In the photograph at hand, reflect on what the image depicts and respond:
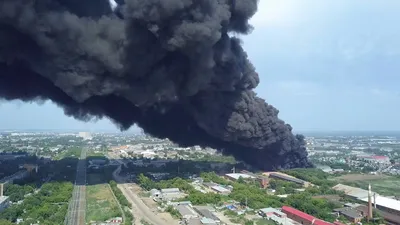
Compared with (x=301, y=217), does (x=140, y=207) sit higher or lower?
lower

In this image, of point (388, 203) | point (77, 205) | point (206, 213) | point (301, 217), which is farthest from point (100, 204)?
point (388, 203)

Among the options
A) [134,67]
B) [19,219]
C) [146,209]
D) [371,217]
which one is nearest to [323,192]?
[371,217]

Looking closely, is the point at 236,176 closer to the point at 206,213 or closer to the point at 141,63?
the point at 206,213

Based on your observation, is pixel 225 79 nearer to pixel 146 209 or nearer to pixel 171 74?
pixel 171 74

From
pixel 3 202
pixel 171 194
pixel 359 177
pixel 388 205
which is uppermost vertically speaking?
pixel 359 177

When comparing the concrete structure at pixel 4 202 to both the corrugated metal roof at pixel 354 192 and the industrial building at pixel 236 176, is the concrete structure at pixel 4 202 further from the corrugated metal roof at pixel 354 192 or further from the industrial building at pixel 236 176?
the corrugated metal roof at pixel 354 192

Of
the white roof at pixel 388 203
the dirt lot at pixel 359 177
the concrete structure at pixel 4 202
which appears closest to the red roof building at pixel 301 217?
the white roof at pixel 388 203
